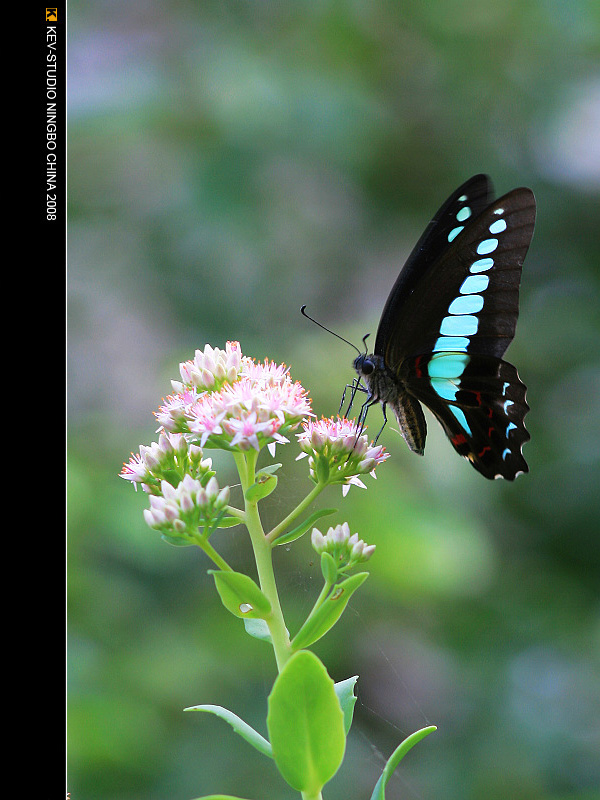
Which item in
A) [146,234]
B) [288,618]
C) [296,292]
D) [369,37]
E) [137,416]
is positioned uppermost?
[369,37]

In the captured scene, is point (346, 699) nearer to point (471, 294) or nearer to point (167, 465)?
point (167, 465)

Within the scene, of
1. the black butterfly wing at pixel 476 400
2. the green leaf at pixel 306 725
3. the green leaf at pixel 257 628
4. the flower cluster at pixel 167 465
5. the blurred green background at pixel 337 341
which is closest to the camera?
the green leaf at pixel 306 725

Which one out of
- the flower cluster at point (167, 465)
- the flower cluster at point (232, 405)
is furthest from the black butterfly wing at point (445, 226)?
the flower cluster at point (167, 465)

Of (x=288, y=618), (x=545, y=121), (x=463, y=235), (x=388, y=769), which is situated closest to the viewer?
(x=388, y=769)

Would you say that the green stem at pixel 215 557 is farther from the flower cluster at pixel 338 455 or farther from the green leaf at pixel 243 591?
the flower cluster at pixel 338 455

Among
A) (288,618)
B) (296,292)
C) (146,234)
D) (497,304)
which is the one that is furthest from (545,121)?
(288,618)

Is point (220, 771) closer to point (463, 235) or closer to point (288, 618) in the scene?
point (288, 618)
